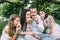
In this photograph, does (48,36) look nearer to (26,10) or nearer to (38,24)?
(38,24)

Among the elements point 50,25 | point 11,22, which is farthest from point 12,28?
point 50,25

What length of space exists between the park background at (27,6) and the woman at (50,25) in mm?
54

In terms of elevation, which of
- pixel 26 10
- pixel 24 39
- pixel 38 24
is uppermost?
pixel 26 10

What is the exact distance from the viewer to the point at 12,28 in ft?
9.04

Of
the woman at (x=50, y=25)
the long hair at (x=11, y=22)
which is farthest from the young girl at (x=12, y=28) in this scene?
the woman at (x=50, y=25)

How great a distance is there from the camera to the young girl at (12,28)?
2.74 metres

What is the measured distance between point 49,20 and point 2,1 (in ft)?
2.25

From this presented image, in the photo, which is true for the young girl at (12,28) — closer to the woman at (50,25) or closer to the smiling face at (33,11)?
the smiling face at (33,11)

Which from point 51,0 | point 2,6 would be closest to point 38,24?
point 51,0

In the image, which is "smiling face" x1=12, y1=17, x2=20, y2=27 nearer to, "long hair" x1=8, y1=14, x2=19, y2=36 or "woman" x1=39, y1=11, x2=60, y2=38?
"long hair" x1=8, y1=14, x2=19, y2=36

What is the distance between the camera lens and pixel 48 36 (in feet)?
9.25

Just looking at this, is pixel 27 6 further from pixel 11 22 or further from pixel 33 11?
pixel 11 22

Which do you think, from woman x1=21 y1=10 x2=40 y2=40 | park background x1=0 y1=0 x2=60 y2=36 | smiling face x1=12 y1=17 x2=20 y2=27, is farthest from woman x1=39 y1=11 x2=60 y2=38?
smiling face x1=12 y1=17 x2=20 y2=27

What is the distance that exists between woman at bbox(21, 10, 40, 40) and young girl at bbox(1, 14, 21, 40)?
0.07 meters
